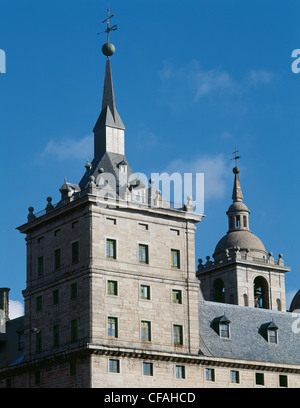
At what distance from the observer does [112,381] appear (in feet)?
294

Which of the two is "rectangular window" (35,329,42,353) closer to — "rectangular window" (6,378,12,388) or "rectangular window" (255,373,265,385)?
"rectangular window" (6,378,12,388)

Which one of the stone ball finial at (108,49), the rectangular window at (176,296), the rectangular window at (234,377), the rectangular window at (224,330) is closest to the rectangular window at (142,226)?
the rectangular window at (176,296)

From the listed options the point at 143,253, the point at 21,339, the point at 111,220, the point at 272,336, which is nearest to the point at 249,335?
the point at 272,336

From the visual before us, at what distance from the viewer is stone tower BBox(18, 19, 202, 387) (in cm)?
9094

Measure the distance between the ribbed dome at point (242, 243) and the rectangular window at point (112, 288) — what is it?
43390 millimetres

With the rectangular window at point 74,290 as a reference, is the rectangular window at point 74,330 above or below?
below

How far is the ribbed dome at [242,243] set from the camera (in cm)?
13420

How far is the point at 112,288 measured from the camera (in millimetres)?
92500

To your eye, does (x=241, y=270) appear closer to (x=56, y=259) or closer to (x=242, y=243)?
(x=242, y=243)

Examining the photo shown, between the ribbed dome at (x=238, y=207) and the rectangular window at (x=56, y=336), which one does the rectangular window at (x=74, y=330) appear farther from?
the ribbed dome at (x=238, y=207)

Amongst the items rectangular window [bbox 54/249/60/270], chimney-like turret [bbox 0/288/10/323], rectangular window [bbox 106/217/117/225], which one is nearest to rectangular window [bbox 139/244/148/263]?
rectangular window [bbox 106/217/117/225]
